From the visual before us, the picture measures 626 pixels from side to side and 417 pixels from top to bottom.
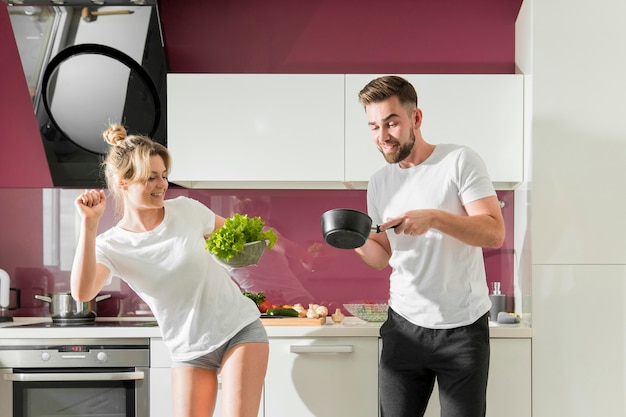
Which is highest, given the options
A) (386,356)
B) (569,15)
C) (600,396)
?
(569,15)

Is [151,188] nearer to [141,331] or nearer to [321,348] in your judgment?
[141,331]

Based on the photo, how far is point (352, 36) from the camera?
12.2ft

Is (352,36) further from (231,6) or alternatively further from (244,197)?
(244,197)

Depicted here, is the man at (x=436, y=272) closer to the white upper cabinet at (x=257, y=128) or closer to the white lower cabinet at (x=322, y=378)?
the white lower cabinet at (x=322, y=378)

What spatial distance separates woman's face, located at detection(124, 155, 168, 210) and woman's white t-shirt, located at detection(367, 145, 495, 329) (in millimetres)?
784

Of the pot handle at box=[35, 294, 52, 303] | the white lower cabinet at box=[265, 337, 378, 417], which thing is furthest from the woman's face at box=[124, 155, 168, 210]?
the pot handle at box=[35, 294, 52, 303]

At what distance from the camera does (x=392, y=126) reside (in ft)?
7.62

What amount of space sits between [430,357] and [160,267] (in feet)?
2.99

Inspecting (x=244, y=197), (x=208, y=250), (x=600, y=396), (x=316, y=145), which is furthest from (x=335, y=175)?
(x=600, y=396)

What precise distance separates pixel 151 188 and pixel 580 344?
1.85 metres

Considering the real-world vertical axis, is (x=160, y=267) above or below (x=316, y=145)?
below

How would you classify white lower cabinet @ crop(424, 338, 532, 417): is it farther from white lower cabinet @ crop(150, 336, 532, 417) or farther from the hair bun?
the hair bun

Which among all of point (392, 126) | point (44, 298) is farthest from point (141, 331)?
point (392, 126)

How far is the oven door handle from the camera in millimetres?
3051
